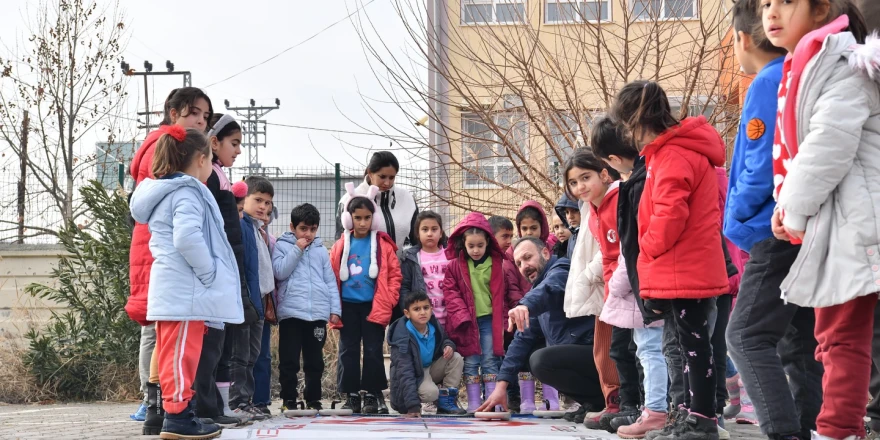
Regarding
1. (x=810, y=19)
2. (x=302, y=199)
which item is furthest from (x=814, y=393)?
(x=302, y=199)

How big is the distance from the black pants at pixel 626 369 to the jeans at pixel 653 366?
461 millimetres

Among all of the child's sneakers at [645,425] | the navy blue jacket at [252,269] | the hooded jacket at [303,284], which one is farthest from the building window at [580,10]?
the child's sneakers at [645,425]

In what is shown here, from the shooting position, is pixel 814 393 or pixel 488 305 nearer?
pixel 814 393

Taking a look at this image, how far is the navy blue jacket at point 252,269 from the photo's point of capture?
6.86 metres

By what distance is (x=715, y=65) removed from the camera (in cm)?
995

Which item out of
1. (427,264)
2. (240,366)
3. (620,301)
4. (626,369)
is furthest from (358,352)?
(620,301)

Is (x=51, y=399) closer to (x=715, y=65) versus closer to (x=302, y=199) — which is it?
(x=302, y=199)

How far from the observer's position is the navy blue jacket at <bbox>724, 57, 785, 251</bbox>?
4.11 meters

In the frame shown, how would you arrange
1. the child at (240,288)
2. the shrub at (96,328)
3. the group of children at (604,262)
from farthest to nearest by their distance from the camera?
the shrub at (96,328) → the child at (240,288) → the group of children at (604,262)

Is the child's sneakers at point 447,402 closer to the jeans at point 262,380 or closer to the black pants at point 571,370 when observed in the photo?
the black pants at point 571,370

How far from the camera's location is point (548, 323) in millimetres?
7109

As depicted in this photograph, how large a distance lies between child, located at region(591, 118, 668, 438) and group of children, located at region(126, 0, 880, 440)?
0.04 feet

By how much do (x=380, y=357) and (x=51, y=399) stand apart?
3.67m

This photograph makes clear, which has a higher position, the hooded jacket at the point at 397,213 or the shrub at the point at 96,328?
the hooded jacket at the point at 397,213
